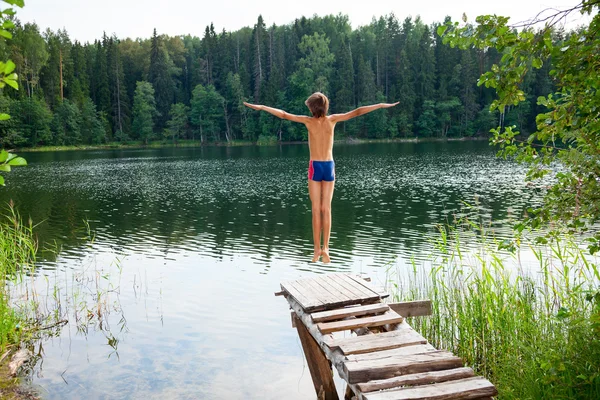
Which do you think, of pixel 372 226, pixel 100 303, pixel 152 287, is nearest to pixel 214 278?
pixel 152 287

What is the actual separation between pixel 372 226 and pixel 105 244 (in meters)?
10.00

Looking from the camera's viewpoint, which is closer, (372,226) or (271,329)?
(271,329)

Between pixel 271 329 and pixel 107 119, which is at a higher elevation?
pixel 107 119

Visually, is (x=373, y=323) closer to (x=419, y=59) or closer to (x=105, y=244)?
(x=105, y=244)

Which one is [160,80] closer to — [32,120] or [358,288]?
[32,120]

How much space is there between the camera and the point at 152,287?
14.5 metres

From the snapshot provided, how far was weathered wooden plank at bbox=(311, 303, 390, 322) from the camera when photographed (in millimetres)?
6590

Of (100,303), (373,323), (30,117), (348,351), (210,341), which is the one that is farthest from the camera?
(30,117)

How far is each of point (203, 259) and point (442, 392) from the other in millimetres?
13482

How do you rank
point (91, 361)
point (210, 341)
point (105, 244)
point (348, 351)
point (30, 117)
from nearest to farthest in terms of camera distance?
point (348, 351)
point (91, 361)
point (210, 341)
point (105, 244)
point (30, 117)

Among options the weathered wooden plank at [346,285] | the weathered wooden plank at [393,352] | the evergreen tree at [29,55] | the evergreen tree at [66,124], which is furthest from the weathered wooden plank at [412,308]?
the evergreen tree at [29,55]

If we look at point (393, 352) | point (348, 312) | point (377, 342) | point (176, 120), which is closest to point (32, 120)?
point (176, 120)

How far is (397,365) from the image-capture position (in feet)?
16.9

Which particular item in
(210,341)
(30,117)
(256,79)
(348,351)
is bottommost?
(210,341)
